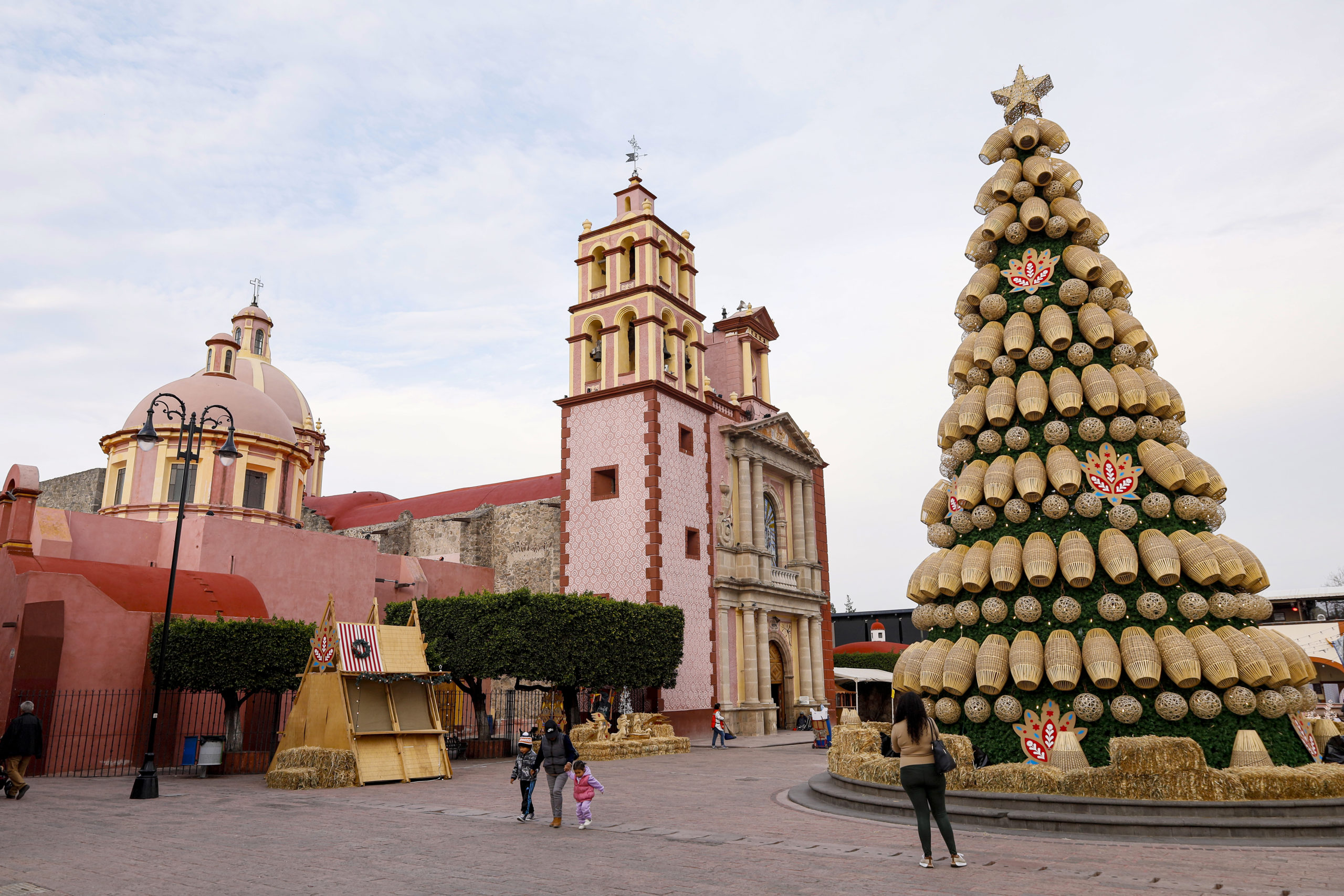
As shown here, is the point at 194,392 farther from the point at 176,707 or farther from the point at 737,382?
the point at 737,382

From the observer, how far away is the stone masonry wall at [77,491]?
3900 centimetres

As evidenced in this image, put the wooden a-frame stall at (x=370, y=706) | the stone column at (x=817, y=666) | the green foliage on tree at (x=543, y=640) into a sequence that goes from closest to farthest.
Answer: the wooden a-frame stall at (x=370, y=706) < the green foliage on tree at (x=543, y=640) < the stone column at (x=817, y=666)

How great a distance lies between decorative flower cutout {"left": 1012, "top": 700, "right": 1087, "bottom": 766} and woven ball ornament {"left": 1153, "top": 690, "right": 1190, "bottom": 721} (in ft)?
2.83

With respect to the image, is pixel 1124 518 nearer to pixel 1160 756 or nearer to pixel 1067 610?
pixel 1067 610

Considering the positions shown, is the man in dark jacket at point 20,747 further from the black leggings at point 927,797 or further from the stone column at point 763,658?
the stone column at point 763,658

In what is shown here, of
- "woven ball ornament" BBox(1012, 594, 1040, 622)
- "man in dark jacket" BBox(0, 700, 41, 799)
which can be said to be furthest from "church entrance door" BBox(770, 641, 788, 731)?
"man in dark jacket" BBox(0, 700, 41, 799)

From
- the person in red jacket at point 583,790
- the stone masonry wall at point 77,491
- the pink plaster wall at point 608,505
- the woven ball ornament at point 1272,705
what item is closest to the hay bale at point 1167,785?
the woven ball ornament at point 1272,705

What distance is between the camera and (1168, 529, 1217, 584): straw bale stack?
405 inches

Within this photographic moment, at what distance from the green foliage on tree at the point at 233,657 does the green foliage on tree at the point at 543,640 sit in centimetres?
404

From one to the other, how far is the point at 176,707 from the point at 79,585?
136 inches

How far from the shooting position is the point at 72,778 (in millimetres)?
16484

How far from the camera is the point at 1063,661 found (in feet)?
33.7

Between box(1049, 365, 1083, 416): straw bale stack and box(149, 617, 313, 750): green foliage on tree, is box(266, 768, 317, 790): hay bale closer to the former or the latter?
box(149, 617, 313, 750): green foliage on tree

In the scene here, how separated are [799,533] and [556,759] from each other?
26362mm
